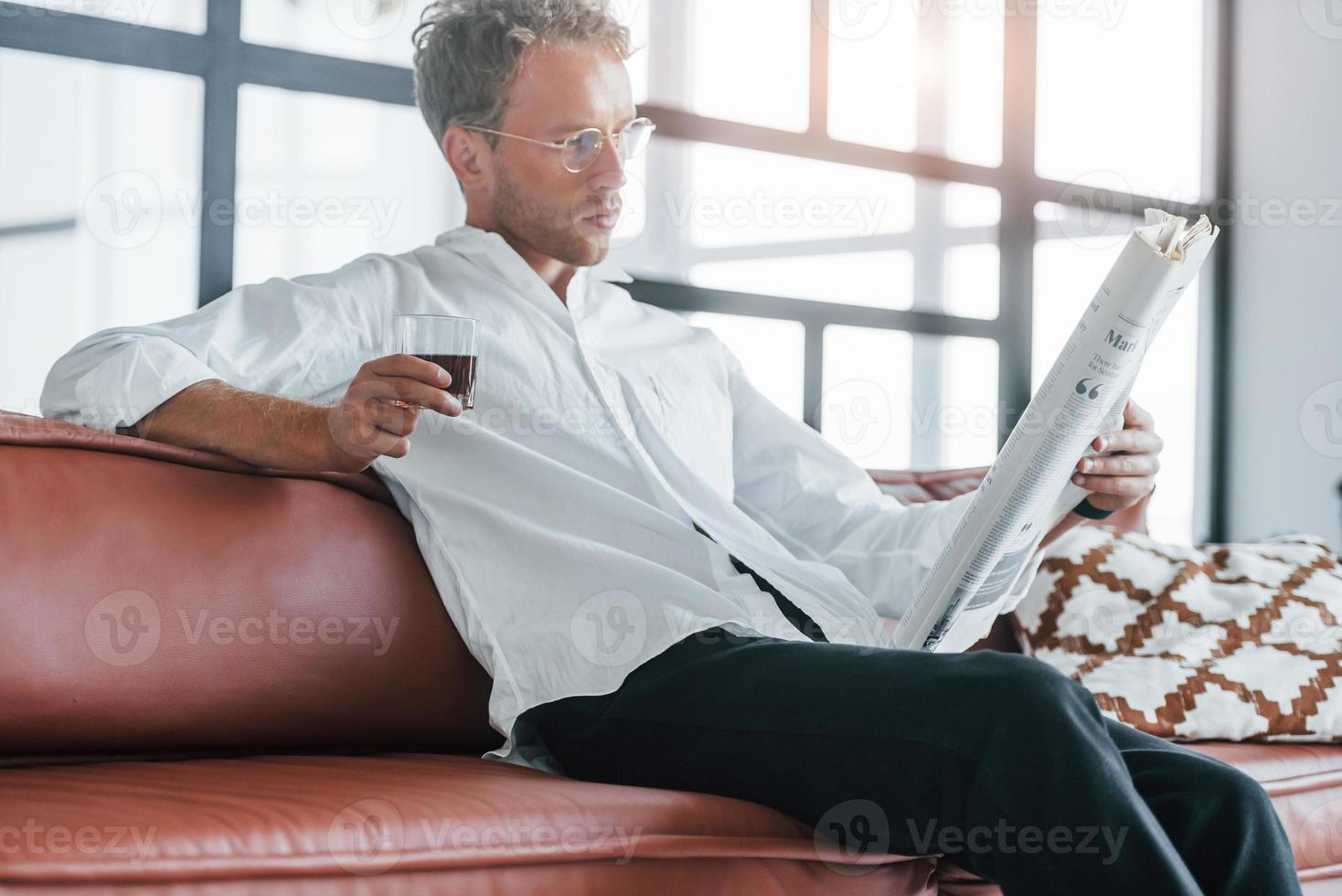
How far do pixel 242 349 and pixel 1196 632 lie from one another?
1.46 m

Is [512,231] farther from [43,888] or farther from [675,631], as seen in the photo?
[43,888]

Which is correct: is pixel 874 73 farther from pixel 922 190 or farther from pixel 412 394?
pixel 412 394

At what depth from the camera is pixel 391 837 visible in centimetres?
99

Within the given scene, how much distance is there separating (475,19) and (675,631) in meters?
0.92

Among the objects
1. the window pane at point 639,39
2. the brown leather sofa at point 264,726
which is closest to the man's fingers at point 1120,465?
the brown leather sofa at point 264,726

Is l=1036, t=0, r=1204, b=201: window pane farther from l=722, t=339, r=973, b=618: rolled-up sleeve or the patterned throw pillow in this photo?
l=722, t=339, r=973, b=618: rolled-up sleeve

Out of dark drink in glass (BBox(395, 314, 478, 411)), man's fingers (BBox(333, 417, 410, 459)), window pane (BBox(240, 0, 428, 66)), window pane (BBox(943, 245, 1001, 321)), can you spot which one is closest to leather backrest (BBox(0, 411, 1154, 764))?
man's fingers (BBox(333, 417, 410, 459))

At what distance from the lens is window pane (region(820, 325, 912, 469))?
10.1 feet

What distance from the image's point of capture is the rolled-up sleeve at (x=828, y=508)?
1.63 meters

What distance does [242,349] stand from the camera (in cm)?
141

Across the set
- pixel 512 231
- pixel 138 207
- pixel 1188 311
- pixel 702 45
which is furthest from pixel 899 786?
pixel 1188 311

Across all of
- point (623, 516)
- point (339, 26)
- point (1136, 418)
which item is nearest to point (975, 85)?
point (339, 26)

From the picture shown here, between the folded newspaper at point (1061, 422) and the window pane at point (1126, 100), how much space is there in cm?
247

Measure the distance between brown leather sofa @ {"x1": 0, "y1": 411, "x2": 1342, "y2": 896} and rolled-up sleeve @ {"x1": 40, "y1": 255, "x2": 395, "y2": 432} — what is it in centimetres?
6
